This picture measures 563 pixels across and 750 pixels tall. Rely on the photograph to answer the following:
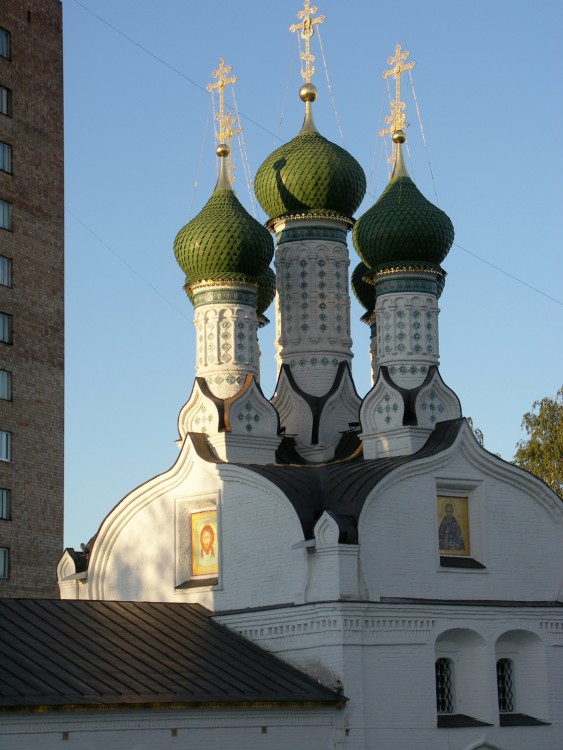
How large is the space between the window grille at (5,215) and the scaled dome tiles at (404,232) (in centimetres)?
1088

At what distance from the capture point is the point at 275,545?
17.5 m

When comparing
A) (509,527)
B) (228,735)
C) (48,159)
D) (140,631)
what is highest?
(48,159)

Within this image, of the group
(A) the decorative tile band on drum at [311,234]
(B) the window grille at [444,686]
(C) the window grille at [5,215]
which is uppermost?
(C) the window grille at [5,215]

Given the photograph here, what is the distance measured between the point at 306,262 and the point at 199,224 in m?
1.51

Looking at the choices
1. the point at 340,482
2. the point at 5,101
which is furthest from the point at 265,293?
the point at 5,101

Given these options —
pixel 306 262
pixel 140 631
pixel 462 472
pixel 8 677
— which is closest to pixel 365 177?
pixel 306 262

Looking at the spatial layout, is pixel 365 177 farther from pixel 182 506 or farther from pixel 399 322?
pixel 182 506

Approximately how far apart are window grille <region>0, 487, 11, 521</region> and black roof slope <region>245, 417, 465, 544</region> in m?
10.9

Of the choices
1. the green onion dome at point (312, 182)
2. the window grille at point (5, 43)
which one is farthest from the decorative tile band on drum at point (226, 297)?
the window grille at point (5, 43)

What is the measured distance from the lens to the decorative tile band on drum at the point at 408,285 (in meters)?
19.6

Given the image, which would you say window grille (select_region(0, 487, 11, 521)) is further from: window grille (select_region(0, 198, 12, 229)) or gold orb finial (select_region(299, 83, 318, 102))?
gold orb finial (select_region(299, 83, 318, 102))

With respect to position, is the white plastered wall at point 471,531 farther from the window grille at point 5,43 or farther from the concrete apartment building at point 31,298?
the window grille at point 5,43

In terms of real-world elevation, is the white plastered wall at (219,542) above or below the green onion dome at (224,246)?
below

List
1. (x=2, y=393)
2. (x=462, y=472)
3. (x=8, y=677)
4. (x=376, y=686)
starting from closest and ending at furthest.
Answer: (x=8, y=677), (x=376, y=686), (x=462, y=472), (x=2, y=393)
